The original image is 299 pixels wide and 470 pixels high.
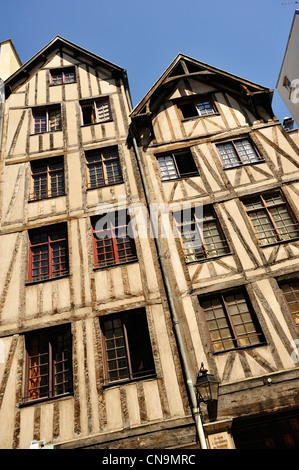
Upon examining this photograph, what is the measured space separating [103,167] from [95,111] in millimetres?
3069

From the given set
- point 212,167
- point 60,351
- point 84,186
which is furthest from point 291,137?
point 60,351

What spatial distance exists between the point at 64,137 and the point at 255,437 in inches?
432

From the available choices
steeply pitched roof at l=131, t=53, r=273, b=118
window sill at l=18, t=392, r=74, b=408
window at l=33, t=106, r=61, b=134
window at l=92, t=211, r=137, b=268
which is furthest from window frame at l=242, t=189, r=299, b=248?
window at l=33, t=106, r=61, b=134

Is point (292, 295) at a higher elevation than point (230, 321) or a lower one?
higher

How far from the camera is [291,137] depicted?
1034cm

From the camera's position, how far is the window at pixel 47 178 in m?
10.4

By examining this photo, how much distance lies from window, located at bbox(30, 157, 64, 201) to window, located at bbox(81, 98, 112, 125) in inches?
98.4

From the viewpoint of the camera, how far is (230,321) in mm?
7699

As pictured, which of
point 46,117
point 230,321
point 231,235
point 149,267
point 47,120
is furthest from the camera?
point 46,117

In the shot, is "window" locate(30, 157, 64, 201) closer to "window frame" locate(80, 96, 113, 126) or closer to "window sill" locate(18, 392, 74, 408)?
"window frame" locate(80, 96, 113, 126)

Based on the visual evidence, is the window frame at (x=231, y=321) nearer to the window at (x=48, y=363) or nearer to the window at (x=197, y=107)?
the window at (x=48, y=363)

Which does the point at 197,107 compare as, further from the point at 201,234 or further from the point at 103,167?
the point at 201,234

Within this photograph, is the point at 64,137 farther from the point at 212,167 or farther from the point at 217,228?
the point at 217,228

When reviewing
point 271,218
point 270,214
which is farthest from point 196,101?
point 271,218
